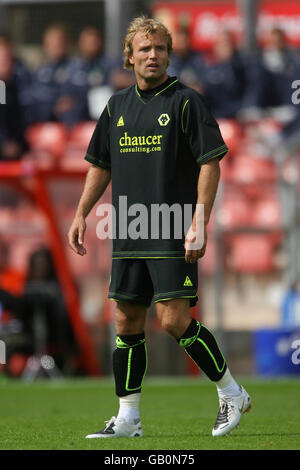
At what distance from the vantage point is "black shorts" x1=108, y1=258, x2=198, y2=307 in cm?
524

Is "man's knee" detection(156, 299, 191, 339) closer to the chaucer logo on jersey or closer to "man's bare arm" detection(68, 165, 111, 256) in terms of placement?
"man's bare arm" detection(68, 165, 111, 256)

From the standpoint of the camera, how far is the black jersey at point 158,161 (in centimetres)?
529

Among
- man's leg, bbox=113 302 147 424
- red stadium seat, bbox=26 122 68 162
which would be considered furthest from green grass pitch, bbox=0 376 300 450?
red stadium seat, bbox=26 122 68 162

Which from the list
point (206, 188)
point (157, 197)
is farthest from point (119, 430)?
point (206, 188)

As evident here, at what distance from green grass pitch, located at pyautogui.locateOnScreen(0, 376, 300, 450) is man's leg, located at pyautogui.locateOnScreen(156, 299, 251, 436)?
4.4 inches

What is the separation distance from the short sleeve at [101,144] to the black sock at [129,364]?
937mm

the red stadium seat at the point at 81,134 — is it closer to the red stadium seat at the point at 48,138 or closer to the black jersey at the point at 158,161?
the red stadium seat at the point at 48,138

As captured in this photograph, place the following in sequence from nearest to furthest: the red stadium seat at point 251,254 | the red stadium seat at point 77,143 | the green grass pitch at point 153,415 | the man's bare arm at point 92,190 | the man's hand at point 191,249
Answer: the green grass pitch at point 153,415 < the man's hand at point 191,249 < the man's bare arm at point 92,190 < the red stadium seat at point 251,254 < the red stadium seat at point 77,143

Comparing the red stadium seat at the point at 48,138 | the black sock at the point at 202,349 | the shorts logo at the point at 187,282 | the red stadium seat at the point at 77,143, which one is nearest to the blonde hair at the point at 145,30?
the shorts logo at the point at 187,282

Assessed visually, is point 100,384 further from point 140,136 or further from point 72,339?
point 140,136

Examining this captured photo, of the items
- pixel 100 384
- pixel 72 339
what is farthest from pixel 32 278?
pixel 100 384

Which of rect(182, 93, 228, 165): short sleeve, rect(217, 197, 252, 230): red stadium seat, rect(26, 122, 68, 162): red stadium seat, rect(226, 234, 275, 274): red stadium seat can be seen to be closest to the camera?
rect(182, 93, 228, 165): short sleeve

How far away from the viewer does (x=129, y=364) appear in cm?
547

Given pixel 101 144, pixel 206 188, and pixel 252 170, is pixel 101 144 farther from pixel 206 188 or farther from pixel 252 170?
pixel 252 170
